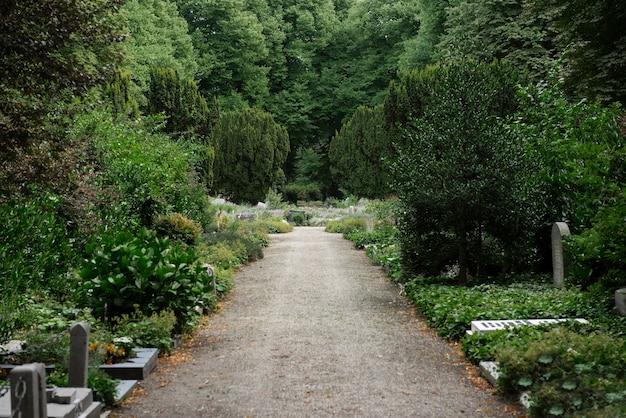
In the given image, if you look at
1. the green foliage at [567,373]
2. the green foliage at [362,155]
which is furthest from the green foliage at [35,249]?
the green foliage at [362,155]

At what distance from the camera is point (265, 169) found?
3228 centimetres

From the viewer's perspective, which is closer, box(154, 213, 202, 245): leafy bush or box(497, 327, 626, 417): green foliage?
box(497, 327, 626, 417): green foliage

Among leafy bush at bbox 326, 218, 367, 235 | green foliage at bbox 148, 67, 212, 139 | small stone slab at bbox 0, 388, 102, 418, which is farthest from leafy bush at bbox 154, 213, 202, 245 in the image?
leafy bush at bbox 326, 218, 367, 235

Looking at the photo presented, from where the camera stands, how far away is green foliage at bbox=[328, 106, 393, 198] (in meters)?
31.1

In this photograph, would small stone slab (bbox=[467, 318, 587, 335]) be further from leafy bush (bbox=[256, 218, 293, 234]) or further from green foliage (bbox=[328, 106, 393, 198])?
green foliage (bbox=[328, 106, 393, 198])

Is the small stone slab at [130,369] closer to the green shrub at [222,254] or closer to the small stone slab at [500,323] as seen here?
the small stone slab at [500,323]

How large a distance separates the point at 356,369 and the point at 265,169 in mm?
26110

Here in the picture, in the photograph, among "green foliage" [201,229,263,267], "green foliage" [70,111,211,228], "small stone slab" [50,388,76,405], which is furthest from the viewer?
"green foliage" [201,229,263,267]

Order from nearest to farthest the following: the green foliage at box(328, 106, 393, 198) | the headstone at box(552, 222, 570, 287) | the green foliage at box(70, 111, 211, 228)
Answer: the headstone at box(552, 222, 570, 287)
the green foliage at box(70, 111, 211, 228)
the green foliage at box(328, 106, 393, 198)

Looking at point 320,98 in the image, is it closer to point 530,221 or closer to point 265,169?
point 265,169

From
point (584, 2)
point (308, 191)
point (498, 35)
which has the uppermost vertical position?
point (498, 35)

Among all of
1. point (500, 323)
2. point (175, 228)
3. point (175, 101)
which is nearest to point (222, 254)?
point (175, 228)

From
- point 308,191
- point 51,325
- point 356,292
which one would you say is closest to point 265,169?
point 308,191

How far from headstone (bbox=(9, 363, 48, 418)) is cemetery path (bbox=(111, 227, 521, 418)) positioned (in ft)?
5.25
